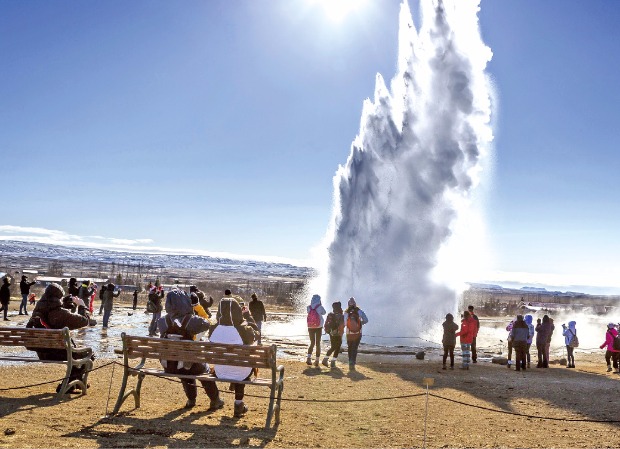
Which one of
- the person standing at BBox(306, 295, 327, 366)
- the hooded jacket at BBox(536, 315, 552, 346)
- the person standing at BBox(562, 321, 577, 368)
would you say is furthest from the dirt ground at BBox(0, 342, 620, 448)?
the person standing at BBox(562, 321, 577, 368)

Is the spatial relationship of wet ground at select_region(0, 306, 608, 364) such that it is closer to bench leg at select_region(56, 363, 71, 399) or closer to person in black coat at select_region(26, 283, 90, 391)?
person in black coat at select_region(26, 283, 90, 391)

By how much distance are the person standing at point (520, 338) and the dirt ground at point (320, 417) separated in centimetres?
299

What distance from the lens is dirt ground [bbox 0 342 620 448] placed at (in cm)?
687

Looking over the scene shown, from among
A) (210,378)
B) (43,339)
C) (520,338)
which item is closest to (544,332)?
(520,338)

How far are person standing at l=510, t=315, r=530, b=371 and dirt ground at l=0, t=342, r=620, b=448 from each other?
2.99 meters

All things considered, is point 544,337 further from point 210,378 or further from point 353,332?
point 210,378

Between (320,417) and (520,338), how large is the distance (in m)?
9.43

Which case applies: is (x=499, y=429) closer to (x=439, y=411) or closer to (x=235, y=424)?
(x=439, y=411)

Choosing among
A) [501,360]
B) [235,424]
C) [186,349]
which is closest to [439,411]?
[235,424]

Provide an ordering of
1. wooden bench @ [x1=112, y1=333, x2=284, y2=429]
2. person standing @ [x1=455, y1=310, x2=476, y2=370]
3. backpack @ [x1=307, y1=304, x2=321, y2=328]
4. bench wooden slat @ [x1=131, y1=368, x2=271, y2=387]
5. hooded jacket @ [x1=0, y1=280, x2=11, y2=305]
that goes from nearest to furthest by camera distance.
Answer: wooden bench @ [x1=112, y1=333, x2=284, y2=429]
bench wooden slat @ [x1=131, y1=368, x2=271, y2=387]
backpack @ [x1=307, y1=304, x2=321, y2=328]
person standing @ [x1=455, y1=310, x2=476, y2=370]
hooded jacket @ [x1=0, y1=280, x2=11, y2=305]

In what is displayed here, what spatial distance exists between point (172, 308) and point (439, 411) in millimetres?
4573

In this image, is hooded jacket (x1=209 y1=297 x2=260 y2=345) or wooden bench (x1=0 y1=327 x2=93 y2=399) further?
wooden bench (x1=0 y1=327 x2=93 y2=399)

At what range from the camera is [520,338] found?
16031mm

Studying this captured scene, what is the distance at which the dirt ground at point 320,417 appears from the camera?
6.87 meters
